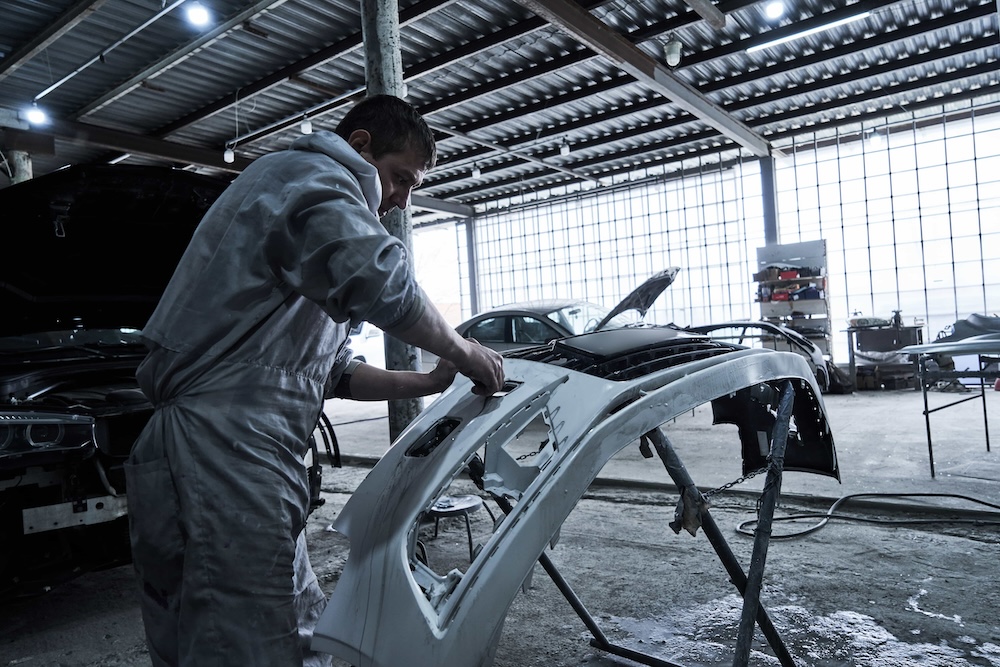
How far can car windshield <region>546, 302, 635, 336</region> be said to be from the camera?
6.97 m

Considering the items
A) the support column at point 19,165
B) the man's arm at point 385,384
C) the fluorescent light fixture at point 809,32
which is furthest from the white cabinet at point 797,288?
the support column at point 19,165

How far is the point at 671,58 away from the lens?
25.7 feet

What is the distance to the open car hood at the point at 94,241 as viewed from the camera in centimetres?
264

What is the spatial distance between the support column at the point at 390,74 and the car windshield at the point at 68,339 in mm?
1448

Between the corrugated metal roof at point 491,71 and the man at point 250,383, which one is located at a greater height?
the corrugated metal roof at point 491,71

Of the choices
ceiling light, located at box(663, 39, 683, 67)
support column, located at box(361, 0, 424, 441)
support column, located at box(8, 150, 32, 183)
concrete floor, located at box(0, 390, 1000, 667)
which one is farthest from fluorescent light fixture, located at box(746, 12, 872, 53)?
support column, located at box(8, 150, 32, 183)

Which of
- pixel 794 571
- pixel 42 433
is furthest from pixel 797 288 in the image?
pixel 42 433

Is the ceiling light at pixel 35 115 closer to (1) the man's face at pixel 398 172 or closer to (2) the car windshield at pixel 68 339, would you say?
(2) the car windshield at pixel 68 339

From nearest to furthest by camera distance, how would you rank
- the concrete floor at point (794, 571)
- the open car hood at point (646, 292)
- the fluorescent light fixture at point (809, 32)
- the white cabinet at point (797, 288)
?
the concrete floor at point (794, 571) → the open car hood at point (646, 292) → the fluorescent light fixture at point (809, 32) → the white cabinet at point (797, 288)

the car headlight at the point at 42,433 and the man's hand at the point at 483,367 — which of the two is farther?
the car headlight at the point at 42,433

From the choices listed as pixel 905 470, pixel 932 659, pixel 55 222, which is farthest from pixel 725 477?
pixel 55 222

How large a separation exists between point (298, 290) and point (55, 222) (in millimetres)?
2345

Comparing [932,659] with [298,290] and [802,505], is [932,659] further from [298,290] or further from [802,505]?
[298,290]

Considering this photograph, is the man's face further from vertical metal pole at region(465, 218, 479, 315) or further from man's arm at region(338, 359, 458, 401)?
vertical metal pole at region(465, 218, 479, 315)
